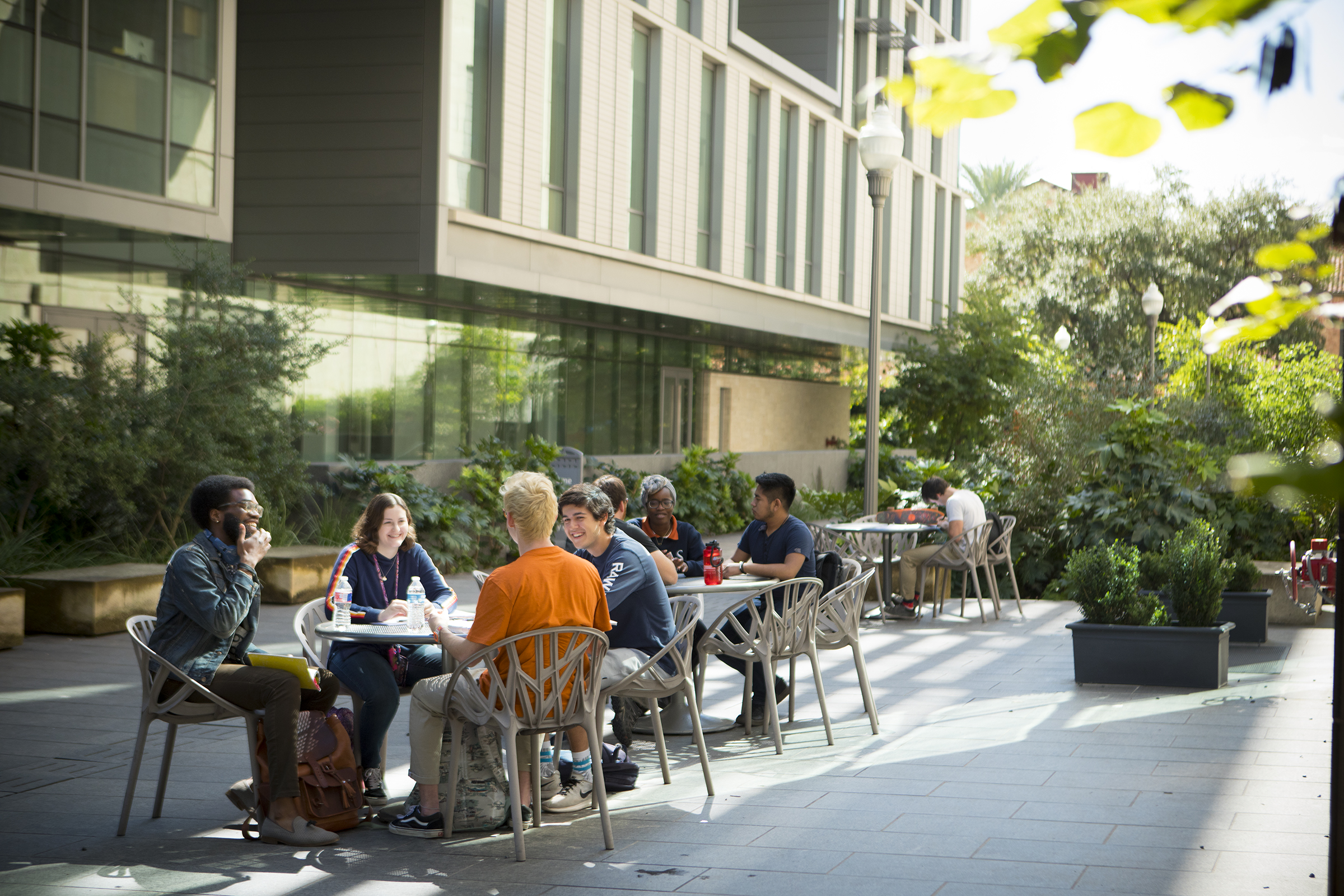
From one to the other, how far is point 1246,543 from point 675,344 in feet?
55.4

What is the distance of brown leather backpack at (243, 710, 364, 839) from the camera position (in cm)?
512

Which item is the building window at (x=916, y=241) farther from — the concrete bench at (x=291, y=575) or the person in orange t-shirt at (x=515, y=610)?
the person in orange t-shirt at (x=515, y=610)

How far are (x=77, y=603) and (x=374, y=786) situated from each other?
19.3 feet

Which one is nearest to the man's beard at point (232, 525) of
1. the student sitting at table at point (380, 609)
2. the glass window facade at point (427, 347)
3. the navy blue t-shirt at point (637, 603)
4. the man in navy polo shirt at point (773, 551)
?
the student sitting at table at point (380, 609)

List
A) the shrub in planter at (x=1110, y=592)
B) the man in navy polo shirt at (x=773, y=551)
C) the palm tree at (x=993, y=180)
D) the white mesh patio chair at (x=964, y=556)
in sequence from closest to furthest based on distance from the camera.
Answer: the man in navy polo shirt at (x=773, y=551) < the shrub in planter at (x=1110, y=592) < the white mesh patio chair at (x=964, y=556) < the palm tree at (x=993, y=180)

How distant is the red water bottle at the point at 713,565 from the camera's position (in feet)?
24.1

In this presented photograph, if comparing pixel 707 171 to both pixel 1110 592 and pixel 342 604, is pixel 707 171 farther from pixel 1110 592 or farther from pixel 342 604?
pixel 342 604

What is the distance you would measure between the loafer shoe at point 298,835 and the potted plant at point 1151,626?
209 inches

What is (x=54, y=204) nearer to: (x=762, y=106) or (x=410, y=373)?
(x=410, y=373)

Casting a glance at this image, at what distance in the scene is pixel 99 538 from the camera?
1216 centimetres

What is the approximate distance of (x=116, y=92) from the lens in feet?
48.5

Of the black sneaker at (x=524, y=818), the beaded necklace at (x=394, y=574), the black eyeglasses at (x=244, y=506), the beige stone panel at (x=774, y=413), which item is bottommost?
the black sneaker at (x=524, y=818)

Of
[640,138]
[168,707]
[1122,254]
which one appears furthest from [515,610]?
[1122,254]

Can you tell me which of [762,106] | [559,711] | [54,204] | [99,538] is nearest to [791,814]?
[559,711]
